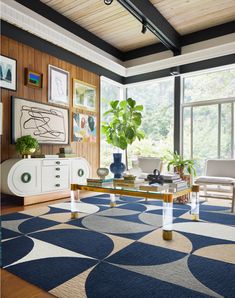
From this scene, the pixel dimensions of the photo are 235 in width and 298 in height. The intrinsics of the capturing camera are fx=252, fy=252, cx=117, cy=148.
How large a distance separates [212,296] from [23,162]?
2.89 metres

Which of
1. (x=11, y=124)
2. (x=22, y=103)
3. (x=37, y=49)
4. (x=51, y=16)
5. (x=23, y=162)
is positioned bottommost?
(x=23, y=162)

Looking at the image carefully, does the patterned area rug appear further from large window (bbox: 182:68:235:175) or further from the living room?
large window (bbox: 182:68:235:175)

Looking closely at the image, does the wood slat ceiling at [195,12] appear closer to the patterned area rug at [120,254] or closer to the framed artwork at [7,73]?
the framed artwork at [7,73]

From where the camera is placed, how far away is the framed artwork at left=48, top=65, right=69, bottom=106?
4508 mm

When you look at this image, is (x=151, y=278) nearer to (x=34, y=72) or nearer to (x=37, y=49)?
(x=34, y=72)

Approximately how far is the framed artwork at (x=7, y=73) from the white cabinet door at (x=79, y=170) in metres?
1.54

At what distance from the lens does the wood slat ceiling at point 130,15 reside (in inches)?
167

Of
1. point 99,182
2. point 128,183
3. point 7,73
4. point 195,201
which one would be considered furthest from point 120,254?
point 7,73

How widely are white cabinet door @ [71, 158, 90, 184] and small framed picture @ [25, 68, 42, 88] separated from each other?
1417mm

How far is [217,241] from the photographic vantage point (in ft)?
7.01

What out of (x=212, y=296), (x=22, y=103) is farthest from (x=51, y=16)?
(x=212, y=296)

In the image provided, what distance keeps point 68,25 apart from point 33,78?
138cm

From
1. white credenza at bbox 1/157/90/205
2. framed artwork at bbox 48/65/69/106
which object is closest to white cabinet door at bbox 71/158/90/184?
white credenza at bbox 1/157/90/205

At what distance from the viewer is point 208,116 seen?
5277 millimetres
